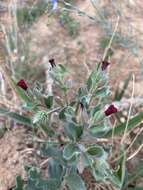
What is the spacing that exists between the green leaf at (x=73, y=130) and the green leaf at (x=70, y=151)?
0.10ft

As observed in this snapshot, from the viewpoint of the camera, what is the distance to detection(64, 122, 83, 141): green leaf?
1.69 m

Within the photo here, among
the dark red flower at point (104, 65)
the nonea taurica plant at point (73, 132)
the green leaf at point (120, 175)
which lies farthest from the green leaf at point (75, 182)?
the dark red flower at point (104, 65)

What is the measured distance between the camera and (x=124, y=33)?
8.93ft

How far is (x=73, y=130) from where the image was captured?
67.4 inches

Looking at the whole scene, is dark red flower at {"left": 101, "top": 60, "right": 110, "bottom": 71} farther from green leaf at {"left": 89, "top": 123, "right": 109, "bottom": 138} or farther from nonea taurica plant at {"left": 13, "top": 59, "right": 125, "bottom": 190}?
green leaf at {"left": 89, "top": 123, "right": 109, "bottom": 138}

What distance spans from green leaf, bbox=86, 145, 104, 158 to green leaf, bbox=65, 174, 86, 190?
148 millimetres

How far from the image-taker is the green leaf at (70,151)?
1.66 m

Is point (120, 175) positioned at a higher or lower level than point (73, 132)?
lower

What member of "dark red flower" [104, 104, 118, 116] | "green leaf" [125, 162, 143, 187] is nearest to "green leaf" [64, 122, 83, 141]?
"dark red flower" [104, 104, 118, 116]

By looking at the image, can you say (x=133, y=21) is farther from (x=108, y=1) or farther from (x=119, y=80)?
(x=119, y=80)

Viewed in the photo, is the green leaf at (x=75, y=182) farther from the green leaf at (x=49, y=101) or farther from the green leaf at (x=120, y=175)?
the green leaf at (x=49, y=101)

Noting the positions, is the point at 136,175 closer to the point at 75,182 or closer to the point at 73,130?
the point at 75,182

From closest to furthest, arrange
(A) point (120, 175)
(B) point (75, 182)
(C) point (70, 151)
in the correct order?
1. (C) point (70, 151)
2. (B) point (75, 182)
3. (A) point (120, 175)

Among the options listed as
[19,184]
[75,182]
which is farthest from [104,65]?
[19,184]
